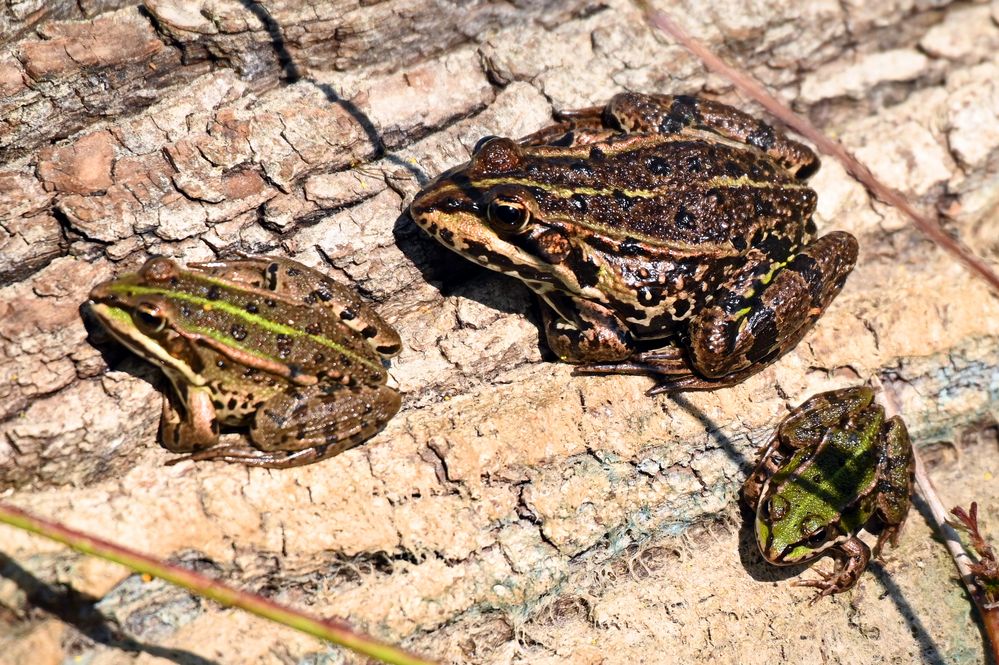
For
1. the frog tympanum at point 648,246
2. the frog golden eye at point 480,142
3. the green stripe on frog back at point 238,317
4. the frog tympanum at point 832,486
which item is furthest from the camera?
the frog golden eye at point 480,142

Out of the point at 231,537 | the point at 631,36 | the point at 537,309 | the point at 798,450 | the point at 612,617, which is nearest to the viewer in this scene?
the point at 231,537

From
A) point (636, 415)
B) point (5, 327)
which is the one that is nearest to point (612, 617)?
point (636, 415)

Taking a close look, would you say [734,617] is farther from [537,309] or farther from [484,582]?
[537,309]

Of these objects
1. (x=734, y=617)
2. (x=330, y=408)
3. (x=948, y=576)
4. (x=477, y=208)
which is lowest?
(x=948, y=576)

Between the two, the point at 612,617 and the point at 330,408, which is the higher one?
the point at 330,408

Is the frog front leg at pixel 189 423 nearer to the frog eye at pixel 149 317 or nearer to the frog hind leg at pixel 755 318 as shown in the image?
the frog eye at pixel 149 317

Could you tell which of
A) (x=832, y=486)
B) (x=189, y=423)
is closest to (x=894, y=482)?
(x=832, y=486)

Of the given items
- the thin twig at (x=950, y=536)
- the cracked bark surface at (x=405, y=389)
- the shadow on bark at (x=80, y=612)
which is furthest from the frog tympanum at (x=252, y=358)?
the thin twig at (x=950, y=536)
